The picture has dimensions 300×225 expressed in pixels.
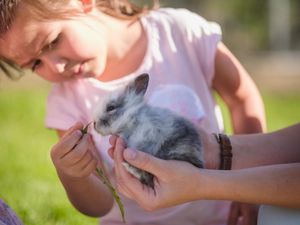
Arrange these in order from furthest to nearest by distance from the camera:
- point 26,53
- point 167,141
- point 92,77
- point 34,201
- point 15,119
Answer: point 15,119
point 34,201
point 92,77
point 26,53
point 167,141

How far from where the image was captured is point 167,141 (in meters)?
1.68

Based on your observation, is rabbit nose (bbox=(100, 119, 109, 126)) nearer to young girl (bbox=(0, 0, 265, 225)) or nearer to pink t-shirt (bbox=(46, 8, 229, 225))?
young girl (bbox=(0, 0, 265, 225))

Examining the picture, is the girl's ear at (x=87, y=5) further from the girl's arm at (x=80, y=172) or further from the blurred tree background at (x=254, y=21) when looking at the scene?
the blurred tree background at (x=254, y=21)

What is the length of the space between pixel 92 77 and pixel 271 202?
0.88 meters

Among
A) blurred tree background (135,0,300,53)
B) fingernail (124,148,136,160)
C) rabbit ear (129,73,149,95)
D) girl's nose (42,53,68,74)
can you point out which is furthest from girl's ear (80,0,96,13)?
blurred tree background (135,0,300,53)

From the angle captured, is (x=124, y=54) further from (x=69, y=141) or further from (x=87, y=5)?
(x=69, y=141)

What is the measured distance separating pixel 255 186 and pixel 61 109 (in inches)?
37.6

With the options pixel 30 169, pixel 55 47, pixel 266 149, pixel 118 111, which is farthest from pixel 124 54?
pixel 30 169

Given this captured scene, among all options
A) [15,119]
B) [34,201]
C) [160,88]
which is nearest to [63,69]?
[160,88]

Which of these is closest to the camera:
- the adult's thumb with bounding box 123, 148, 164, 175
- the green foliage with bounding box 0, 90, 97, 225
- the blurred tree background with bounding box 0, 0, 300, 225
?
the adult's thumb with bounding box 123, 148, 164, 175

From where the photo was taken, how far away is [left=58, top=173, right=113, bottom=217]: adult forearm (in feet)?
6.98

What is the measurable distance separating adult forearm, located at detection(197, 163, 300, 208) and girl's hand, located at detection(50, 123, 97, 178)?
39cm

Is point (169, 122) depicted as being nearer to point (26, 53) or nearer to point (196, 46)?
point (26, 53)

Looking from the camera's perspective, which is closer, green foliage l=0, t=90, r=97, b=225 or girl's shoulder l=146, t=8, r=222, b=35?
girl's shoulder l=146, t=8, r=222, b=35
